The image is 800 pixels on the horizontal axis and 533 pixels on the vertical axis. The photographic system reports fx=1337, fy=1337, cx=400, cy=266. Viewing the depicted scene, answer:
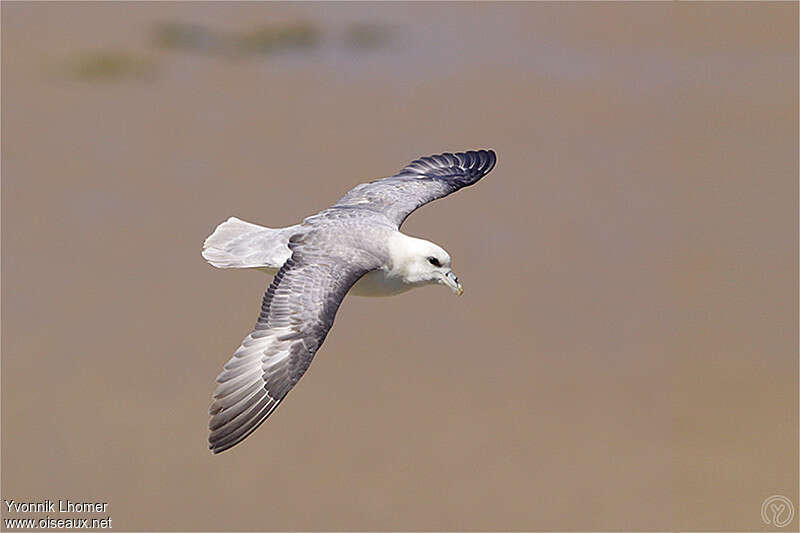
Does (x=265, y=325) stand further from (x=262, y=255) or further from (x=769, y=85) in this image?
(x=769, y=85)

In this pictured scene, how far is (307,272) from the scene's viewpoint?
809cm

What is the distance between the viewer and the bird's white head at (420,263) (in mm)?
8516

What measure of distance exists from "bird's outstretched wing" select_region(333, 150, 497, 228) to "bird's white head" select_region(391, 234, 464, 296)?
0.67 metres

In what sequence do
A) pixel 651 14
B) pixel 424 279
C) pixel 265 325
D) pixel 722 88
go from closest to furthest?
pixel 265 325, pixel 424 279, pixel 722 88, pixel 651 14

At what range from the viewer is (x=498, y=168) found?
67.9ft

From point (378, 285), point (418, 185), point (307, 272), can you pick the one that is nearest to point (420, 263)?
point (378, 285)

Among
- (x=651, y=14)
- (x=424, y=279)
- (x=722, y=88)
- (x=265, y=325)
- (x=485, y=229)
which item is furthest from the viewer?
(x=651, y=14)

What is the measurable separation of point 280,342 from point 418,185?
2522 millimetres

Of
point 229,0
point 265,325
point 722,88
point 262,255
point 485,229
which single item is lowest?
point 265,325

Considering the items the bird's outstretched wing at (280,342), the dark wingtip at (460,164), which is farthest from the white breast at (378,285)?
the dark wingtip at (460,164)

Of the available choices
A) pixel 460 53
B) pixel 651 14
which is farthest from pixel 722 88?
pixel 460 53

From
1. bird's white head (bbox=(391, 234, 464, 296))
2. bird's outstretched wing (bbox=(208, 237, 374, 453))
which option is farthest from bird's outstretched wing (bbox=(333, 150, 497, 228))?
bird's outstretched wing (bbox=(208, 237, 374, 453))

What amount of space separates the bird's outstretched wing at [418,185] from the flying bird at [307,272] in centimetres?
1

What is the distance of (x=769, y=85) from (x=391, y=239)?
16959 millimetres
